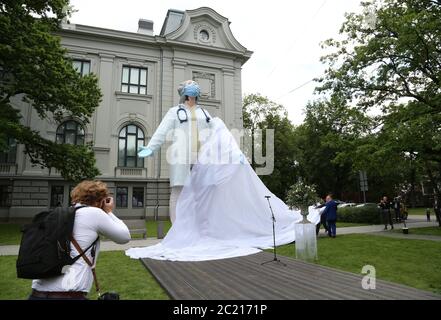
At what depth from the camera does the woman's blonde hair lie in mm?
2842

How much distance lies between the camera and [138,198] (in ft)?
88.0

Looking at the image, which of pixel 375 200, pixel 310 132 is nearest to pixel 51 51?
pixel 310 132

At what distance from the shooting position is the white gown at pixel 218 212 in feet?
22.0

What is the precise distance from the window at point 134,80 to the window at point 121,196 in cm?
822

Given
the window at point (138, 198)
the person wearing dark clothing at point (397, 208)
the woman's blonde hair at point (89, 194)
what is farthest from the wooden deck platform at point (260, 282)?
the window at point (138, 198)

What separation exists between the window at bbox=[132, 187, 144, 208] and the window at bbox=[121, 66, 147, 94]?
8315 mm

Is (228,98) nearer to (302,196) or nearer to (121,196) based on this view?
(121,196)

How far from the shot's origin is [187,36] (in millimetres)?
29062

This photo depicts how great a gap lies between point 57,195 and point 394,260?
24.1 metres

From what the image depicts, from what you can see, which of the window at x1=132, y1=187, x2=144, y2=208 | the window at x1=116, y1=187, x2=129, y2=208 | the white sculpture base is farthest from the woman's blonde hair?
the window at x1=132, y1=187, x2=144, y2=208

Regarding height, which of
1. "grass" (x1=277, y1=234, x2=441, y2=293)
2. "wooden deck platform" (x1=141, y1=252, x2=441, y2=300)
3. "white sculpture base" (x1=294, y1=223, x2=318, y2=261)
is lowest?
"grass" (x1=277, y1=234, x2=441, y2=293)

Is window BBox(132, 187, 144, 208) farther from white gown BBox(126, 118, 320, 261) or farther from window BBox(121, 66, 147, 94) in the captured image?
white gown BBox(126, 118, 320, 261)
